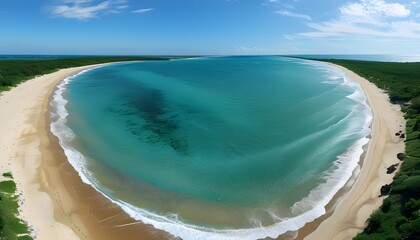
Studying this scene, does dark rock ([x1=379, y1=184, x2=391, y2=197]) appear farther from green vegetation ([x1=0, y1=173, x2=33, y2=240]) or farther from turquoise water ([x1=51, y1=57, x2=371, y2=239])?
green vegetation ([x1=0, y1=173, x2=33, y2=240])

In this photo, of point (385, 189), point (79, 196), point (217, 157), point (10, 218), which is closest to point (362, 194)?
point (385, 189)

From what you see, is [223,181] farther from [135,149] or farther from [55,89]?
[55,89]

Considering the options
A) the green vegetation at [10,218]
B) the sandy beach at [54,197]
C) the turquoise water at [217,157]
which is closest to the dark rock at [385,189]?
the turquoise water at [217,157]

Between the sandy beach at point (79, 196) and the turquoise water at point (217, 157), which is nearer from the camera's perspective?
the sandy beach at point (79, 196)

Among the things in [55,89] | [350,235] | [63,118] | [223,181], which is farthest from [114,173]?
[55,89]

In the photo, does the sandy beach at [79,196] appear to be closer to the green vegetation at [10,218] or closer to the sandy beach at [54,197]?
the sandy beach at [54,197]

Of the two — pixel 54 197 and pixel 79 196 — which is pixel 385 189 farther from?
pixel 54 197
